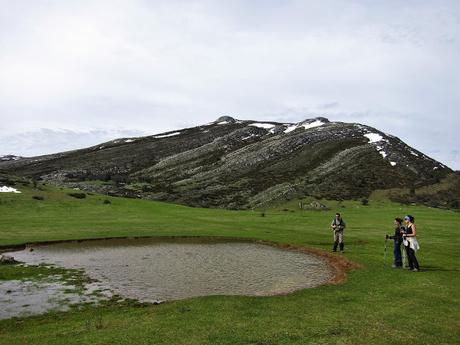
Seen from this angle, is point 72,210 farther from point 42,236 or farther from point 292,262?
point 292,262

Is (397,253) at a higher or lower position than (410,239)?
lower

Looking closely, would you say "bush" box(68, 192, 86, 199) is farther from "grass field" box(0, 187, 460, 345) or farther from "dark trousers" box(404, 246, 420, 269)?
"dark trousers" box(404, 246, 420, 269)

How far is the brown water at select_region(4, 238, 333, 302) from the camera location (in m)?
27.7

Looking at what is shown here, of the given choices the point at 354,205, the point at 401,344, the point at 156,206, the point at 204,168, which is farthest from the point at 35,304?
the point at 204,168

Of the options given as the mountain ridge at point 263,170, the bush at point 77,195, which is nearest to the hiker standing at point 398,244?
the bush at point 77,195

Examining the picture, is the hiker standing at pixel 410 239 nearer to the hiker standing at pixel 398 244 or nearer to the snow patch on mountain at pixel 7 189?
the hiker standing at pixel 398 244

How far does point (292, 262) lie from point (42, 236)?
99.0 feet

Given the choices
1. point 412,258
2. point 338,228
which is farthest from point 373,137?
point 412,258

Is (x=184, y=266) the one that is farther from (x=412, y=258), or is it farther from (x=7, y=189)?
(x=7, y=189)

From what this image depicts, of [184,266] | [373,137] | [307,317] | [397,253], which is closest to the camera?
[307,317]

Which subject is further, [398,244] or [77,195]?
[77,195]

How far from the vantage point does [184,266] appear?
3500 centimetres

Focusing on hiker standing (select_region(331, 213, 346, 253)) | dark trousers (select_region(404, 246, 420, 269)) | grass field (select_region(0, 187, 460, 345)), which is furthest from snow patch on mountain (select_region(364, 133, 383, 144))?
dark trousers (select_region(404, 246, 420, 269))

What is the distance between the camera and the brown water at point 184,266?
27672 mm
